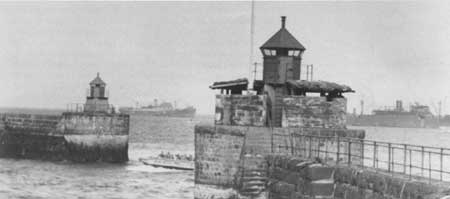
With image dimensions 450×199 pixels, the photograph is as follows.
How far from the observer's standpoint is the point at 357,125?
19350 centimetres

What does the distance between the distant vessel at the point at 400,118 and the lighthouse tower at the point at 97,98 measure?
132m

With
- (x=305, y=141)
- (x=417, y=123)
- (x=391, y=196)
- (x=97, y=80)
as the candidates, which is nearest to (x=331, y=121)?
(x=305, y=141)

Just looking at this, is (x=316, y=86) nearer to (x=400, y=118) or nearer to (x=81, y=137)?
(x=81, y=137)

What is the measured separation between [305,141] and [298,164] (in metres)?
3.18

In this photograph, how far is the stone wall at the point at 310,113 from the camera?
2091cm

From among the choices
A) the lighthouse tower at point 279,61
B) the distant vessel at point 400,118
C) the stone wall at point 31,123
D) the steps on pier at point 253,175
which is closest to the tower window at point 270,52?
the lighthouse tower at point 279,61

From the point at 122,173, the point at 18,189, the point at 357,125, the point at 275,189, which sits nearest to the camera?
the point at 275,189

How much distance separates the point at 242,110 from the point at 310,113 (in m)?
2.11

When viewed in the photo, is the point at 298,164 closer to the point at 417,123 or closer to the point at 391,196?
the point at 391,196

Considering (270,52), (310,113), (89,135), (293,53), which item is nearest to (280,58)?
(270,52)

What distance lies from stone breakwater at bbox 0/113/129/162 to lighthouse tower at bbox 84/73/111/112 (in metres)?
1.71

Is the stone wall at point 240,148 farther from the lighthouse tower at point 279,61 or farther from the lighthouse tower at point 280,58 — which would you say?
the lighthouse tower at point 280,58

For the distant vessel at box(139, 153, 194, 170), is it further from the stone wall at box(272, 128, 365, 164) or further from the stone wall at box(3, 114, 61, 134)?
the stone wall at box(272, 128, 365, 164)

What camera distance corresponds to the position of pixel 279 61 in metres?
22.8
